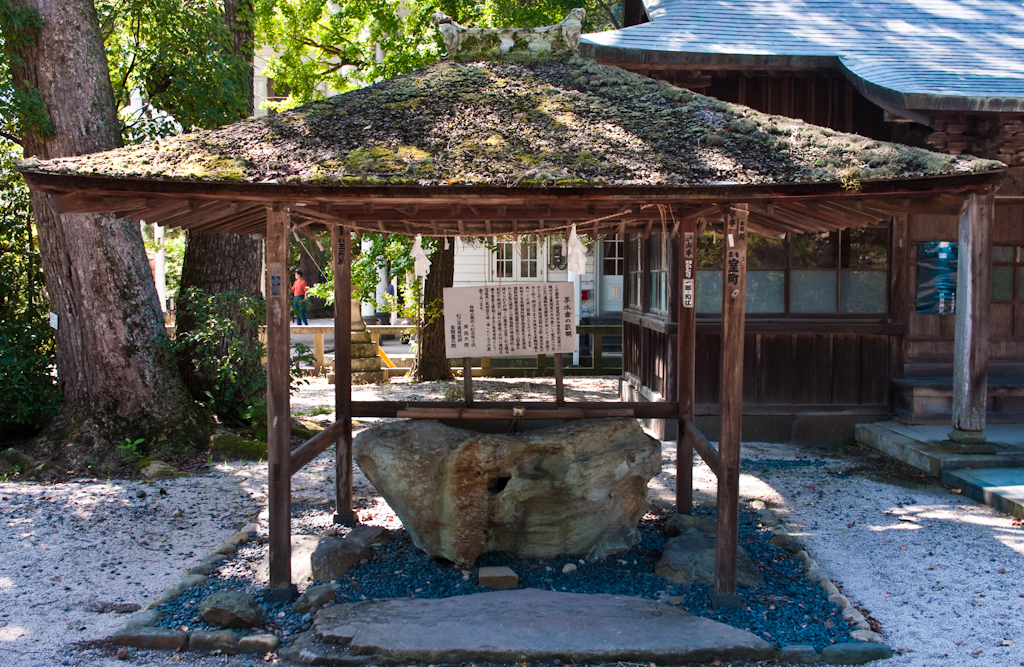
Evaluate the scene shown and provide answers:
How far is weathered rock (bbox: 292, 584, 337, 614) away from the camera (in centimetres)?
482

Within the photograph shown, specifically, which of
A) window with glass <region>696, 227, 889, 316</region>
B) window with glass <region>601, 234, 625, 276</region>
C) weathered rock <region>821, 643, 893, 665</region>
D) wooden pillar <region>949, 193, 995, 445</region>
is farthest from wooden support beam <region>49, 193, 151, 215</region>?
window with glass <region>601, 234, 625, 276</region>

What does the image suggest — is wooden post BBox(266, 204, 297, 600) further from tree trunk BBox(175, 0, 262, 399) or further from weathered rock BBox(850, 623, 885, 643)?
tree trunk BBox(175, 0, 262, 399)

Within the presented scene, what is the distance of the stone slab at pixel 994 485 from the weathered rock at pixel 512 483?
3.63 metres

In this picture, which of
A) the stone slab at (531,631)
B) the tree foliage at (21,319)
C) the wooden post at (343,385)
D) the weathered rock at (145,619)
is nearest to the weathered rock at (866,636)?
the stone slab at (531,631)

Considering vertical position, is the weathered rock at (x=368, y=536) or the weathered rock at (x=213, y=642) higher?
the weathered rock at (x=368, y=536)

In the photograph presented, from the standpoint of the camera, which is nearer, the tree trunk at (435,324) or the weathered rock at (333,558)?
the weathered rock at (333,558)

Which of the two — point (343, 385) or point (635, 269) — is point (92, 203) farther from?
point (635, 269)

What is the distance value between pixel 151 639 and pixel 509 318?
3.29 metres

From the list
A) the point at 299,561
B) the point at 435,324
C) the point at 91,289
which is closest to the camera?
the point at 299,561

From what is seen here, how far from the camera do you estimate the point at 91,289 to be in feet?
27.0

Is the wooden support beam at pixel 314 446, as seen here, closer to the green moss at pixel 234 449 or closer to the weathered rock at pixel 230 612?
the weathered rock at pixel 230 612

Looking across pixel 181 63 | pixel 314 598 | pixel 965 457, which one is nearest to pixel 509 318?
pixel 314 598

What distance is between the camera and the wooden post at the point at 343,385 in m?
6.38

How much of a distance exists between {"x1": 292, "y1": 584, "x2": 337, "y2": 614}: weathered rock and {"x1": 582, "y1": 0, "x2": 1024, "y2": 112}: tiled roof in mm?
6488
